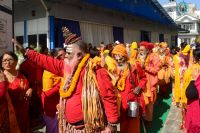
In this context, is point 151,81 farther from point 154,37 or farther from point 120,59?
point 154,37

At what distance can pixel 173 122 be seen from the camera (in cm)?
816

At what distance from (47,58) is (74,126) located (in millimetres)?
891

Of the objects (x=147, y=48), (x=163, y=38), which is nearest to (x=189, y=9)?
(x=163, y=38)

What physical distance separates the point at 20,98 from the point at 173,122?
15.5ft

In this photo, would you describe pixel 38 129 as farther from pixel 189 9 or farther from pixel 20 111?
pixel 189 9

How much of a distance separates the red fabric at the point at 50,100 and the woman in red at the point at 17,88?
0.61 m

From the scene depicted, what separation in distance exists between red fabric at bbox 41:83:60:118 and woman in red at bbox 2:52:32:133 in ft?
2.01

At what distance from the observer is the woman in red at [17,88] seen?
4316 millimetres

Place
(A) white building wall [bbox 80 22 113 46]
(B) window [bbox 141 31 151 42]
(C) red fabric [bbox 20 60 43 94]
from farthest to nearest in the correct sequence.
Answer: (B) window [bbox 141 31 151 42]
(A) white building wall [bbox 80 22 113 46]
(C) red fabric [bbox 20 60 43 94]

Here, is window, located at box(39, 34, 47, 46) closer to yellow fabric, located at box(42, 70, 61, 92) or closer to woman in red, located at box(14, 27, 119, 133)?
yellow fabric, located at box(42, 70, 61, 92)

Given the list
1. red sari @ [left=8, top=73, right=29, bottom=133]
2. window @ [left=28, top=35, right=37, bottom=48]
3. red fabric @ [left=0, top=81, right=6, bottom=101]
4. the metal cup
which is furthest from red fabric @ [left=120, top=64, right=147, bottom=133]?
window @ [left=28, top=35, right=37, bottom=48]

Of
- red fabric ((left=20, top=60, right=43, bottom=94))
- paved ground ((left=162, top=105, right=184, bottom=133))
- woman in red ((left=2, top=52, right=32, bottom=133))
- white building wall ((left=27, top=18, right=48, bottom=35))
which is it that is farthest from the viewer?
white building wall ((left=27, top=18, right=48, bottom=35))

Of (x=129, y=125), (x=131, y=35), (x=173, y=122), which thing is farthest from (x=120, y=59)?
(x=131, y=35)

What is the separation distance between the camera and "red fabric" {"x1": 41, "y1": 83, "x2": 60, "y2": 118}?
506 cm
